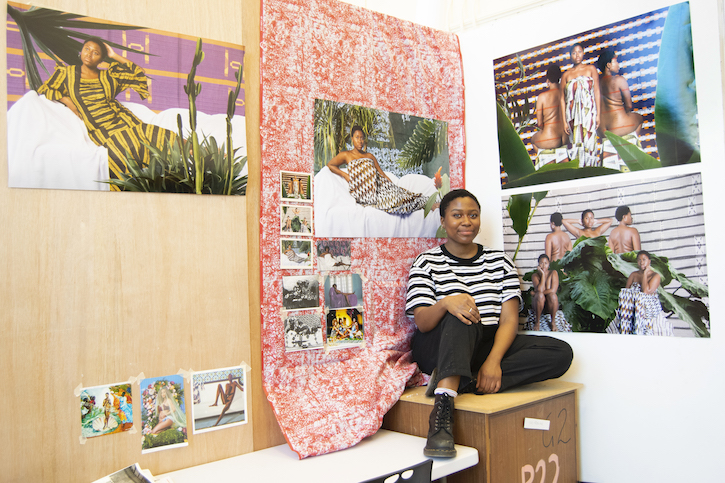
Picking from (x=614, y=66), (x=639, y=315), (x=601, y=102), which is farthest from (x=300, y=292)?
(x=614, y=66)

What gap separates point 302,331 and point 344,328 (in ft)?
0.69

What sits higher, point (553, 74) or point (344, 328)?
point (553, 74)

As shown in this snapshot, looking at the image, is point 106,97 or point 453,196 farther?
point 453,196

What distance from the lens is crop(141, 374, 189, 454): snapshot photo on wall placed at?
188cm

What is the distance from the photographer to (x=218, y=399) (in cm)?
202

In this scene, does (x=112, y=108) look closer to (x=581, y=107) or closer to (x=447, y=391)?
(x=447, y=391)

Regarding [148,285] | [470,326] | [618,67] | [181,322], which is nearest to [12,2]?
[148,285]

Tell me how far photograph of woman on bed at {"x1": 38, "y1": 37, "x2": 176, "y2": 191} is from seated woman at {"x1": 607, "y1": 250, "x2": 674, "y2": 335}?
1883 millimetres

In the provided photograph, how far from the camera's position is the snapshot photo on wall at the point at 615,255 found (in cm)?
221

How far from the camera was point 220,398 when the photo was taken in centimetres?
203

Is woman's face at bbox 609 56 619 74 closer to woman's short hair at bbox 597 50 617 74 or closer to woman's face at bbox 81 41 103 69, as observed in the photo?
woman's short hair at bbox 597 50 617 74

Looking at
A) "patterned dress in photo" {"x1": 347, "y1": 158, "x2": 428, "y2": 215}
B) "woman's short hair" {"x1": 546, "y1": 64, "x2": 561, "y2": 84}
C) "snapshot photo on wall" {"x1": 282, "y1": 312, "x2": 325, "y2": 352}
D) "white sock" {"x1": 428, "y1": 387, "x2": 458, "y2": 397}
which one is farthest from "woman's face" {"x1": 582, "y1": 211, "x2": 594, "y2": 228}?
"snapshot photo on wall" {"x1": 282, "y1": 312, "x2": 325, "y2": 352}

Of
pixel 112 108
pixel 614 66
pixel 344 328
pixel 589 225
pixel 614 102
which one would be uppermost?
pixel 614 66

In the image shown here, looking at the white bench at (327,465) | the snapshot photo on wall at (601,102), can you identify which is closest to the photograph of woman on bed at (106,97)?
the white bench at (327,465)
